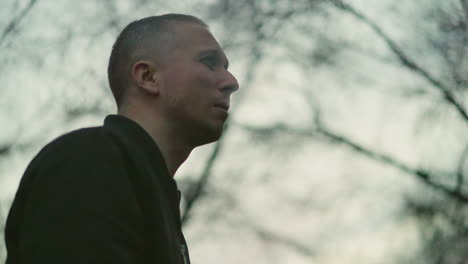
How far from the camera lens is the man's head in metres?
2.35

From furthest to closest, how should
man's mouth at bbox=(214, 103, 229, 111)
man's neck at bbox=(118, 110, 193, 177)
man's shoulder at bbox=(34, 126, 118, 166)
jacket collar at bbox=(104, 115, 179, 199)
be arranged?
man's mouth at bbox=(214, 103, 229, 111)
man's neck at bbox=(118, 110, 193, 177)
jacket collar at bbox=(104, 115, 179, 199)
man's shoulder at bbox=(34, 126, 118, 166)

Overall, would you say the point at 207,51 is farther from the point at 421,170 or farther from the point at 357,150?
the point at 357,150

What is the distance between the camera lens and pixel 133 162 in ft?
A: 6.20

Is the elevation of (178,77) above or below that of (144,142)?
above

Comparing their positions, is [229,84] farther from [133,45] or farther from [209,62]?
[133,45]

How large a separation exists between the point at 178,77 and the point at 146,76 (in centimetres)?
10

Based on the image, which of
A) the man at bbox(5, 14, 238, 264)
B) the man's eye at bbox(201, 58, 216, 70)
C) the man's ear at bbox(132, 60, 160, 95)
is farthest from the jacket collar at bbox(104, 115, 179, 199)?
the man's eye at bbox(201, 58, 216, 70)

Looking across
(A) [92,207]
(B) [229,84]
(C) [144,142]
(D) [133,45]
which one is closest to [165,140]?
(C) [144,142]

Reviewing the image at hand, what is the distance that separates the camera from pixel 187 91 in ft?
7.74

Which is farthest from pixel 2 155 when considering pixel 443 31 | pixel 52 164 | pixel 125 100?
pixel 52 164

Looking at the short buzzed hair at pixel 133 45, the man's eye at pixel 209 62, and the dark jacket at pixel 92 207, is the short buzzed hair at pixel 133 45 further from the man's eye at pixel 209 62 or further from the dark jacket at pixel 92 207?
the dark jacket at pixel 92 207

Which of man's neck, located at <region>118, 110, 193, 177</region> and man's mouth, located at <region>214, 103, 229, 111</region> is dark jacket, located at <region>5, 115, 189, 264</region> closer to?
man's neck, located at <region>118, 110, 193, 177</region>

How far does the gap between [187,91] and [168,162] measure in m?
0.23

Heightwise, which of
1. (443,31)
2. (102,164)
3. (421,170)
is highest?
(102,164)
